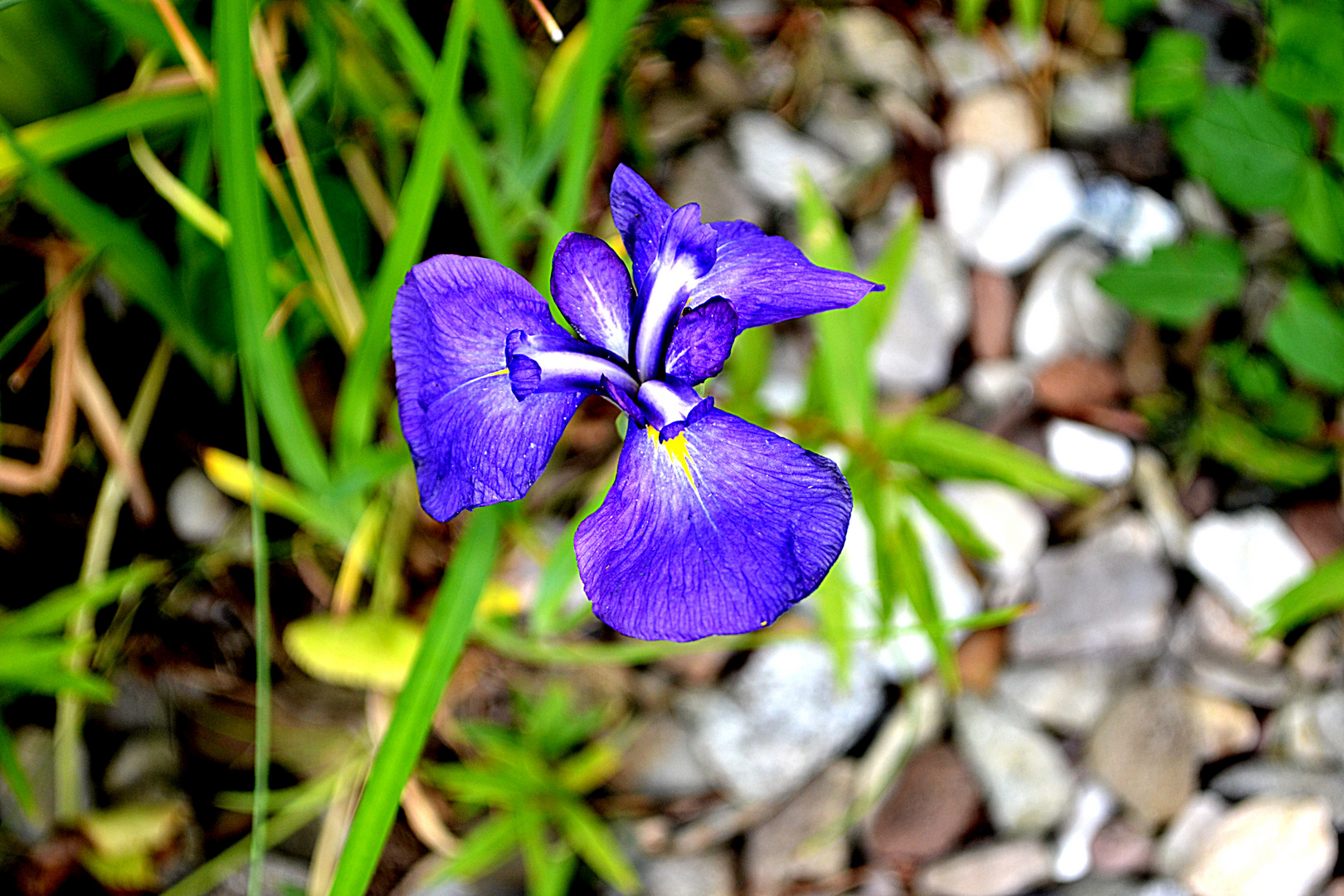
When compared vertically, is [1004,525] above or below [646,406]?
below

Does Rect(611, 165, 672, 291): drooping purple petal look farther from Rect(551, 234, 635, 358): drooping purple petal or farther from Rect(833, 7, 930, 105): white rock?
Rect(833, 7, 930, 105): white rock

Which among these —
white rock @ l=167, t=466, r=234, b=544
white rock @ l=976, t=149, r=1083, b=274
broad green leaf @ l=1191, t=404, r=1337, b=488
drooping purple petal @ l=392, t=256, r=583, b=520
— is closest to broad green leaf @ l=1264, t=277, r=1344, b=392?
broad green leaf @ l=1191, t=404, r=1337, b=488

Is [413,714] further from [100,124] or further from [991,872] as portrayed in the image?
[991,872]

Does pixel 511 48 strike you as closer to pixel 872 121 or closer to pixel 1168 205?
pixel 872 121

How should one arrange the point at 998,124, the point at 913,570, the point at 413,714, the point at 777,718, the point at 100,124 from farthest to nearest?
the point at 998,124, the point at 777,718, the point at 913,570, the point at 100,124, the point at 413,714

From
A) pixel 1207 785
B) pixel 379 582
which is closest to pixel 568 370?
pixel 379 582

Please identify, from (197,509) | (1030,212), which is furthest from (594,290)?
(1030,212)
